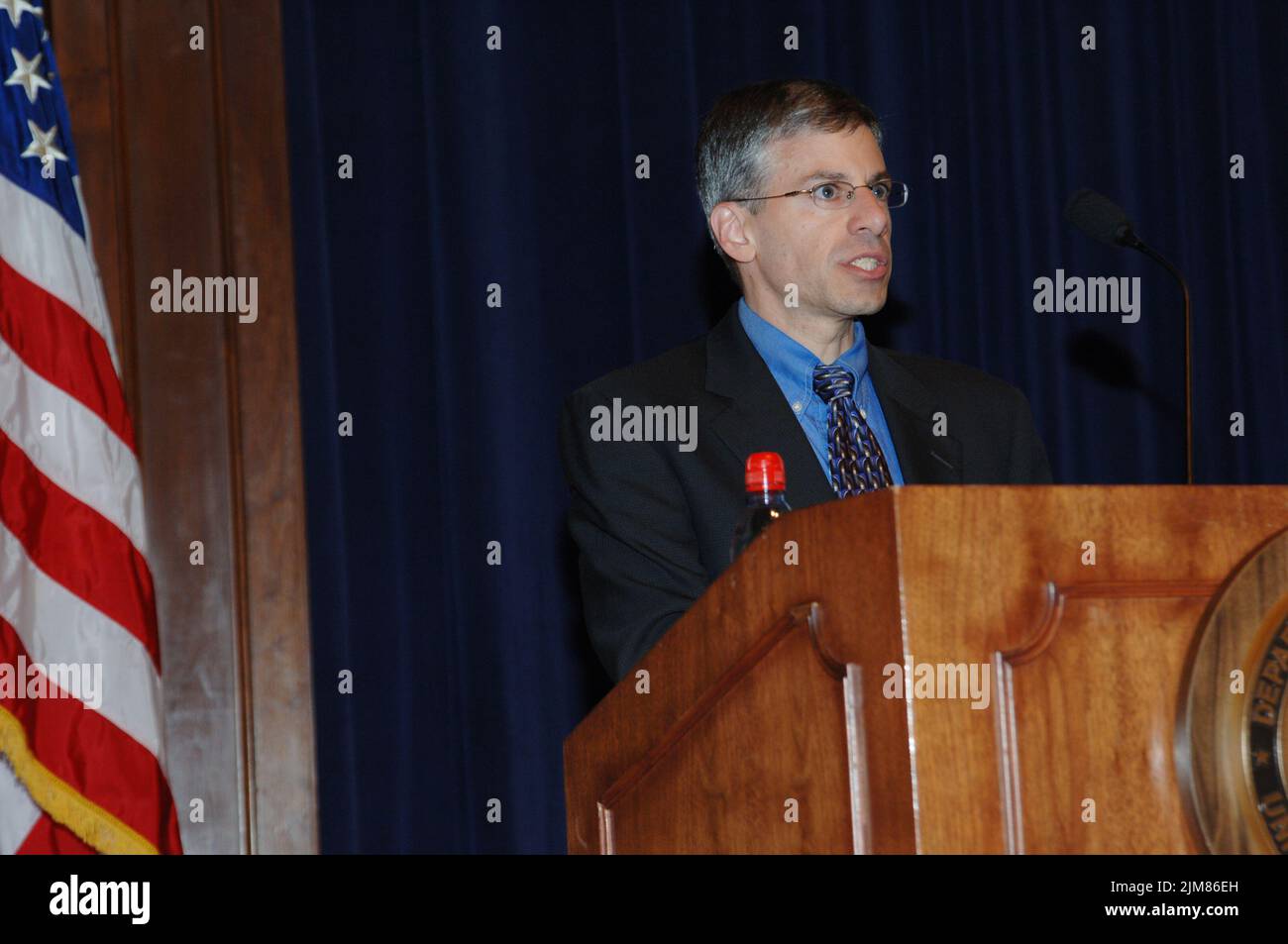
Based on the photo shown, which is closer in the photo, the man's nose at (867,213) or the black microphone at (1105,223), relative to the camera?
the black microphone at (1105,223)

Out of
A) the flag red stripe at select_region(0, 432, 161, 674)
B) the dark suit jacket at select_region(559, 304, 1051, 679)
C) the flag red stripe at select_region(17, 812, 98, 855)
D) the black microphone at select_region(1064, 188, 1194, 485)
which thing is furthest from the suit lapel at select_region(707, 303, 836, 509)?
the flag red stripe at select_region(17, 812, 98, 855)

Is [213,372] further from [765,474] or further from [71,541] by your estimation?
[765,474]

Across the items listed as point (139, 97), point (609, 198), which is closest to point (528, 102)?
point (609, 198)

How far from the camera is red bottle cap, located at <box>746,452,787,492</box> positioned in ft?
6.80

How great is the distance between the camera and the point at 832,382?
9.07 ft

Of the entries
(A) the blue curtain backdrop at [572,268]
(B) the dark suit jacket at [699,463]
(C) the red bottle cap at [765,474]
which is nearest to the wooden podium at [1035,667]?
(C) the red bottle cap at [765,474]

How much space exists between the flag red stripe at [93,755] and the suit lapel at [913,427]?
167cm

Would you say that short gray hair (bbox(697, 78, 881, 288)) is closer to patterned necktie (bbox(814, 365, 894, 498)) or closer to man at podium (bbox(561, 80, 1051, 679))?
man at podium (bbox(561, 80, 1051, 679))

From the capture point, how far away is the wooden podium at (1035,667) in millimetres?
1500

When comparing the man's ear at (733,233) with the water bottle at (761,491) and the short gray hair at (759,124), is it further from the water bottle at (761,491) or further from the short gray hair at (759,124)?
the water bottle at (761,491)

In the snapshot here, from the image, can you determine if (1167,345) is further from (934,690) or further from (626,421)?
(934,690)

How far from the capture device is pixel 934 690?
149 cm

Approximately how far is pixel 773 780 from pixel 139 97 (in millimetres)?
3020

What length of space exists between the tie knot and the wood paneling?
5.67ft
